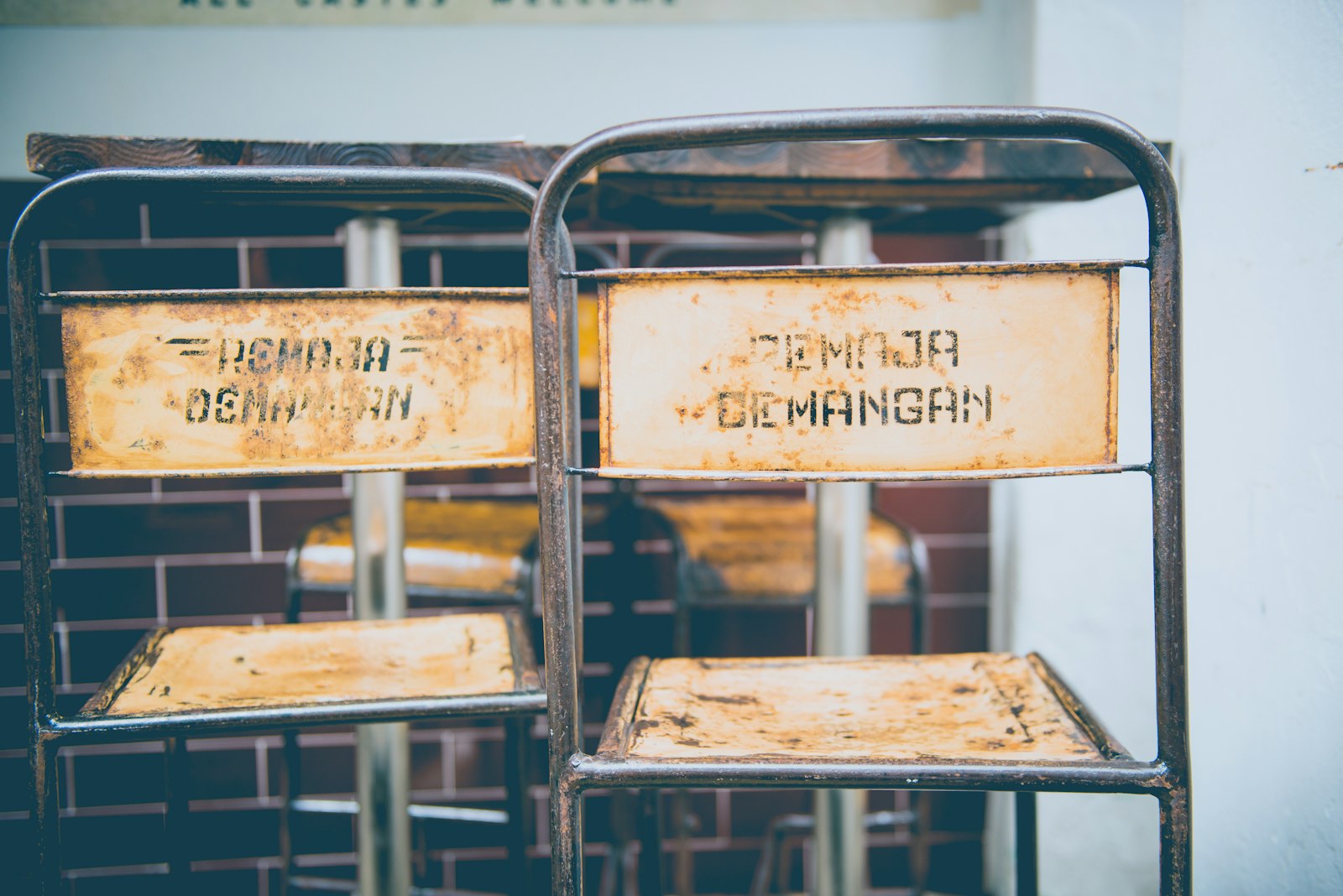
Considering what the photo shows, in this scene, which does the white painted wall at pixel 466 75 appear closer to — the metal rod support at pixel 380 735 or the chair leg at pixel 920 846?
the metal rod support at pixel 380 735

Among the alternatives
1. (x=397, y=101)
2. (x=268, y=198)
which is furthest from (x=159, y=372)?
(x=397, y=101)

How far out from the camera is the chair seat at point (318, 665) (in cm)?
81

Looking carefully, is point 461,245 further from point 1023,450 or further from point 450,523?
point 1023,450

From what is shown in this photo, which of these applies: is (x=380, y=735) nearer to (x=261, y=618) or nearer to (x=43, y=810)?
(x=43, y=810)

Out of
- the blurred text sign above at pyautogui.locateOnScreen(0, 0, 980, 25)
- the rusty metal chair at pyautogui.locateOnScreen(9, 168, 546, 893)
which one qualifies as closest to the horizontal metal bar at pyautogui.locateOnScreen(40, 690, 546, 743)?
the rusty metal chair at pyautogui.locateOnScreen(9, 168, 546, 893)

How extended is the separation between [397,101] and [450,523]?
3.23 ft

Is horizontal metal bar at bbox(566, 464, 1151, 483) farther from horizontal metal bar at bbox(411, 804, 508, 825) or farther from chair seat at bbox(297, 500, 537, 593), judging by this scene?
horizontal metal bar at bbox(411, 804, 508, 825)

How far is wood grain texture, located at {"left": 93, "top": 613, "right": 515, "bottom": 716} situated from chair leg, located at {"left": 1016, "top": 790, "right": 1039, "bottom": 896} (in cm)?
57

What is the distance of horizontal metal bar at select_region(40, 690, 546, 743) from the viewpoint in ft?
2.33

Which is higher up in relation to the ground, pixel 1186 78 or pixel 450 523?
pixel 1186 78

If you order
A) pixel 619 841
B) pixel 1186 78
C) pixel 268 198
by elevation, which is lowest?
pixel 619 841

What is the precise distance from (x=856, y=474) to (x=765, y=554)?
738 millimetres

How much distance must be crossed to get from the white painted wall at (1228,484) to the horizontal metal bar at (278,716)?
923mm

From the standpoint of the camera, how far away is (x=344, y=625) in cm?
102
